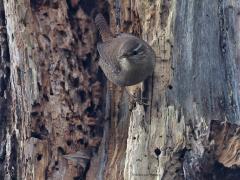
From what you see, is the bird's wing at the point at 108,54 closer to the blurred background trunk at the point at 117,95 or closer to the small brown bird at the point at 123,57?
the small brown bird at the point at 123,57

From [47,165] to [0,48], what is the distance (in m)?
1.04

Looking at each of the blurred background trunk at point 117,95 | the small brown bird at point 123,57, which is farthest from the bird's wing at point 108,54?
the blurred background trunk at point 117,95

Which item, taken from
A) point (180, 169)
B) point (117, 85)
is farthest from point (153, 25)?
point (180, 169)

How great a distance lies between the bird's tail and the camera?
4.78 m

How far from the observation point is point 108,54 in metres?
4.84

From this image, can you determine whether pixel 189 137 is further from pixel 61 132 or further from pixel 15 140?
pixel 15 140

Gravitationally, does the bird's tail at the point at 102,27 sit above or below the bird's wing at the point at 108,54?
above

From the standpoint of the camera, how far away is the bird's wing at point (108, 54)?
4.79 metres

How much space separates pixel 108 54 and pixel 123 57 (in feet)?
0.64

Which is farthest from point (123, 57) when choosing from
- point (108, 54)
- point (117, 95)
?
point (117, 95)

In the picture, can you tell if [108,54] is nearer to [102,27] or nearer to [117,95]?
[102,27]

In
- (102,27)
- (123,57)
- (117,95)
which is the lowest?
(117,95)

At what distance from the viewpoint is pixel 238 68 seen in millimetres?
4629

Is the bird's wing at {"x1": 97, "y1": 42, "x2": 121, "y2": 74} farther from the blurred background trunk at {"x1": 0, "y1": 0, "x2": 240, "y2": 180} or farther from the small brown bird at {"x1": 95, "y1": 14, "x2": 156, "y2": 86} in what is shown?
the blurred background trunk at {"x1": 0, "y1": 0, "x2": 240, "y2": 180}
